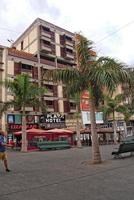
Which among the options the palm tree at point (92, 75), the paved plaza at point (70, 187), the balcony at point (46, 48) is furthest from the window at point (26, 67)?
the paved plaza at point (70, 187)

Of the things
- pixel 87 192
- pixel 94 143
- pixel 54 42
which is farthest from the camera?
pixel 54 42

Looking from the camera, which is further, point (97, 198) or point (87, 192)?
point (87, 192)

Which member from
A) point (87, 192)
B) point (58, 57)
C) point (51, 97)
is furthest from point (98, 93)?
point (58, 57)

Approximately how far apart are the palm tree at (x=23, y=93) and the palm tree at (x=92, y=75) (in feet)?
41.9

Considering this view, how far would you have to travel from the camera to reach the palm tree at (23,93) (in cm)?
2792

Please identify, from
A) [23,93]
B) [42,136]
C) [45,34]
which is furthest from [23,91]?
[45,34]

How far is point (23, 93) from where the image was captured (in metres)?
28.3

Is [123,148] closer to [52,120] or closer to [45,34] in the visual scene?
[52,120]

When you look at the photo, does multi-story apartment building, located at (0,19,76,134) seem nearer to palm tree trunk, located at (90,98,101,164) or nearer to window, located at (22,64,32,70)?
window, located at (22,64,32,70)

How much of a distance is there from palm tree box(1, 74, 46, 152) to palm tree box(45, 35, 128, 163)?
12.8 m

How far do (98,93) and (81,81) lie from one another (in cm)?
135

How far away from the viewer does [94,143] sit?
15086 mm

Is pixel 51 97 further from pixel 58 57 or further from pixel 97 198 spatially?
pixel 97 198

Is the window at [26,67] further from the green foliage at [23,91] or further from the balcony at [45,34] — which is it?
the green foliage at [23,91]
